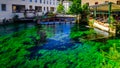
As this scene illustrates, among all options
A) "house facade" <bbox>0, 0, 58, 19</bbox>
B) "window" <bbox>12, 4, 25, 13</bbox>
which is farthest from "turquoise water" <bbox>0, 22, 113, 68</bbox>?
"window" <bbox>12, 4, 25, 13</bbox>

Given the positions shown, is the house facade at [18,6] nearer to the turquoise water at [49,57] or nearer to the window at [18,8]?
the window at [18,8]

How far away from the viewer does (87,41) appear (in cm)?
2233

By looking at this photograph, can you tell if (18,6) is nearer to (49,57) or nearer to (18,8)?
(18,8)

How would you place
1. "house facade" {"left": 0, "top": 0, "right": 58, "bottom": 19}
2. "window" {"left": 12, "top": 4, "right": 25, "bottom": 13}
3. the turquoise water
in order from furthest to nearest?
"window" {"left": 12, "top": 4, "right": 25, "bottom": 13}, "house facade" {"left": 0, "top": 0, "right": 58, "bottom": 19}, the turquoise water

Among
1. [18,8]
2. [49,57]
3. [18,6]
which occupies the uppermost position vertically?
[18,6]

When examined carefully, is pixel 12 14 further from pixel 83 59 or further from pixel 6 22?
pixel 83 59

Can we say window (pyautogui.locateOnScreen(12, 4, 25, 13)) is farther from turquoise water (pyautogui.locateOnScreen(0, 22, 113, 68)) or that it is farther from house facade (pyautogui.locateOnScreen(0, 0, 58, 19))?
turquoise water (pyautogui.locateOnScreen(0, 22, 113, 68))

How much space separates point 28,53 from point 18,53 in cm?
80

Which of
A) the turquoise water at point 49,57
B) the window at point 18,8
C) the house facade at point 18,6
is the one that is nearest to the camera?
the turquoise water at point 49,57

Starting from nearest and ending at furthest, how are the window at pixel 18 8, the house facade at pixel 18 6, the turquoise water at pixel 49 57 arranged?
the turquoise water at pixel 49 57 → the house facade at pixel 18 6 → the window at pixel 18 8

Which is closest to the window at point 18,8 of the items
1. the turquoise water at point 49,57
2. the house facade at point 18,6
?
the house facade at point 18,6

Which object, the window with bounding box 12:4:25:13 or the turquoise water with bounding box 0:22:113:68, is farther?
the window with bounding box 12:4:25:13

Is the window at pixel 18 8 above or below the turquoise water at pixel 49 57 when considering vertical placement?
above

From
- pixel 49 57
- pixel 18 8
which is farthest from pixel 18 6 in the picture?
pixel 49 57
